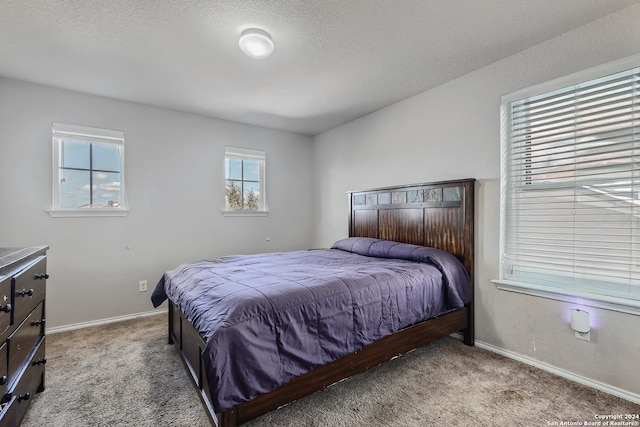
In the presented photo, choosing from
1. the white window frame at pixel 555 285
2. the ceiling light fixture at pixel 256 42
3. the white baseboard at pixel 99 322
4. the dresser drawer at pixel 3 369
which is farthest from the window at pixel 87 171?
the white window frame at pixel 555 285

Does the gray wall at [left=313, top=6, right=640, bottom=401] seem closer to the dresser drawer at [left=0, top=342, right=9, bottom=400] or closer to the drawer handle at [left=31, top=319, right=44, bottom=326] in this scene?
the dresser drawer at [left=0, top=342, right=9, bottom=400]

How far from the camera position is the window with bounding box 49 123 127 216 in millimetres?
2957

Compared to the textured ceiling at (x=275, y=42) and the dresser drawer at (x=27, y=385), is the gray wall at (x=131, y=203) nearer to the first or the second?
the textured ceiling at (x=275, y=42)

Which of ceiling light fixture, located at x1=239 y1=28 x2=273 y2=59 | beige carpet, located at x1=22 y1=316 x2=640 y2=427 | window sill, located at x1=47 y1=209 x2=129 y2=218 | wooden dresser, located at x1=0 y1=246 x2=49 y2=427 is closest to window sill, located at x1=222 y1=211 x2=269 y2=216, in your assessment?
window sill, located at x1=47 y1=209 x2=129 y2=218

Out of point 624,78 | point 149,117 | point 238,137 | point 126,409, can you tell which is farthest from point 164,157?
point 624,78

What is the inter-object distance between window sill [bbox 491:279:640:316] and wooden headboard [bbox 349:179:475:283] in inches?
12.8

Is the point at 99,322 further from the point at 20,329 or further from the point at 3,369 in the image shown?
the point at 3,369

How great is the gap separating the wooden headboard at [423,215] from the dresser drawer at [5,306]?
2.91 metres

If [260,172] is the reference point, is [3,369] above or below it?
below

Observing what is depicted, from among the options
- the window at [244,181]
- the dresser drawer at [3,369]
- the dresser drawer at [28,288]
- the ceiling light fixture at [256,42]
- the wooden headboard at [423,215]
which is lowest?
the dresser drawer at [3,369]

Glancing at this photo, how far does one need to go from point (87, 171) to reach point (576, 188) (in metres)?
4.44

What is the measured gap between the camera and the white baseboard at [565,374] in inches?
71.5

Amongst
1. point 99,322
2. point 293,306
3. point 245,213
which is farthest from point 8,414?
point 245,213

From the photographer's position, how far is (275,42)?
7.12ft
